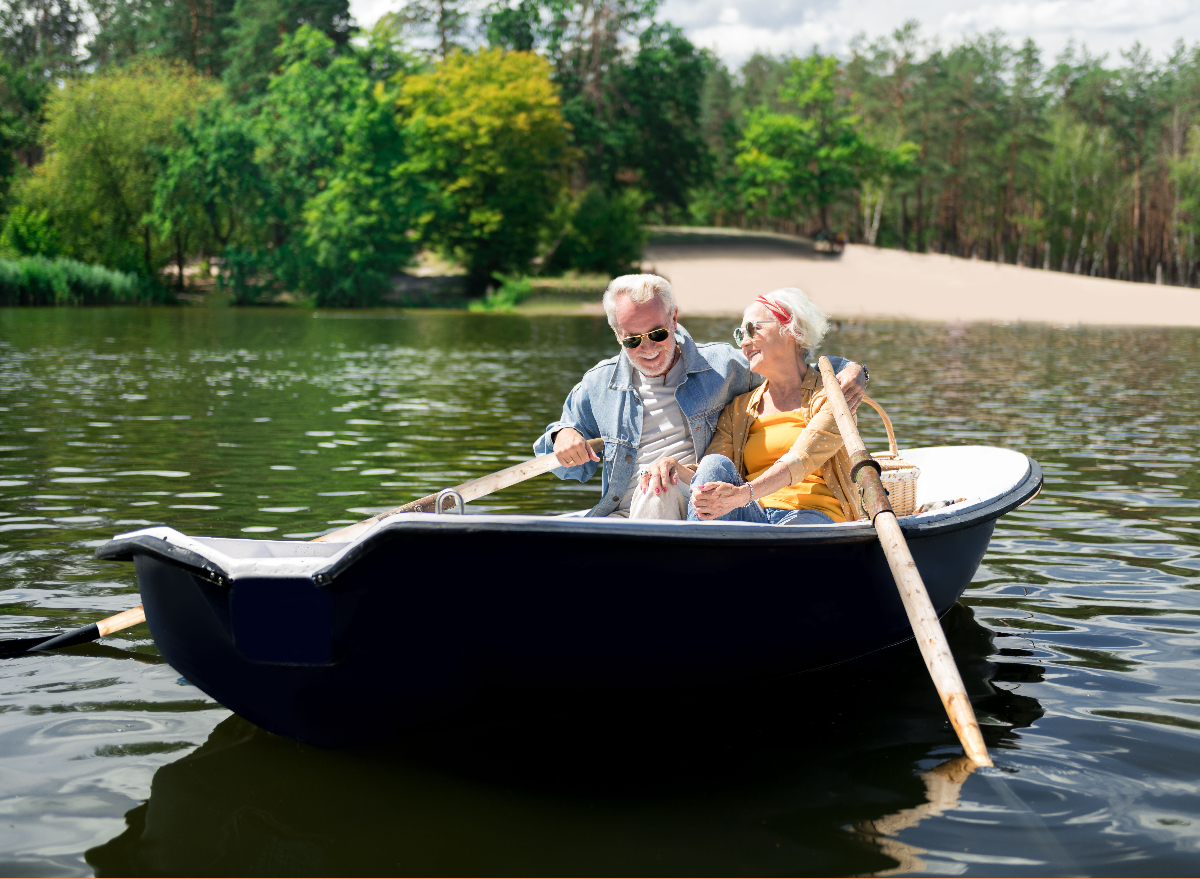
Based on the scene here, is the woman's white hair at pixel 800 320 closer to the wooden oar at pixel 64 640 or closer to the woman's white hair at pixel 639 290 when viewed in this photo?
the woman's white hair at pixel 639 290

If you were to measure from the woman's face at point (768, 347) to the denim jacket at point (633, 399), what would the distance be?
12 centimetres

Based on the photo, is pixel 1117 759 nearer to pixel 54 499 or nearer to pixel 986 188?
pixel 54 499

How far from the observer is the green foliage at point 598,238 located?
48969 mm

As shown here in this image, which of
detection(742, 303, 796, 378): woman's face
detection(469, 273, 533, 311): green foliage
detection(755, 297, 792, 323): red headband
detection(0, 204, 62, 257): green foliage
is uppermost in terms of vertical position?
detection(0, 204, 62, 257): green foliage

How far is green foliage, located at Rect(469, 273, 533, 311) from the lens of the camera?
43.5 m

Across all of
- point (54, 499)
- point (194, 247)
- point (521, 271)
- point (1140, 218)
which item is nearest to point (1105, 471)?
→ point (54, 499)

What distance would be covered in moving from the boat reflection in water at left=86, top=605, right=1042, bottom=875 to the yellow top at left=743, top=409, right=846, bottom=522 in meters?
0.77

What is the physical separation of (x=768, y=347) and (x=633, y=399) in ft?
1.90

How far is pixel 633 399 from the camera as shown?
4.52 meters

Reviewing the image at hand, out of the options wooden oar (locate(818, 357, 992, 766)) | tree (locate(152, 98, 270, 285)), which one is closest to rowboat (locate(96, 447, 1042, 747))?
wooden oar (locate(818, 357, 992, 766))

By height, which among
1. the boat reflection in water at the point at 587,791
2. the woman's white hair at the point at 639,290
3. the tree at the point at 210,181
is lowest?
the boat reflection in water at the point at 587,791

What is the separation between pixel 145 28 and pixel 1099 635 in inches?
2835

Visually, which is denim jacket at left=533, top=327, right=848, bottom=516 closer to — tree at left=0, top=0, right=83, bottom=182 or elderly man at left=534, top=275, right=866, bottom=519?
elderly man at left=534, top=275, right=866, bottom=519

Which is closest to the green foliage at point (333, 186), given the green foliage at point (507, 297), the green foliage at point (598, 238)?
the green foliage at point (507, 297)
